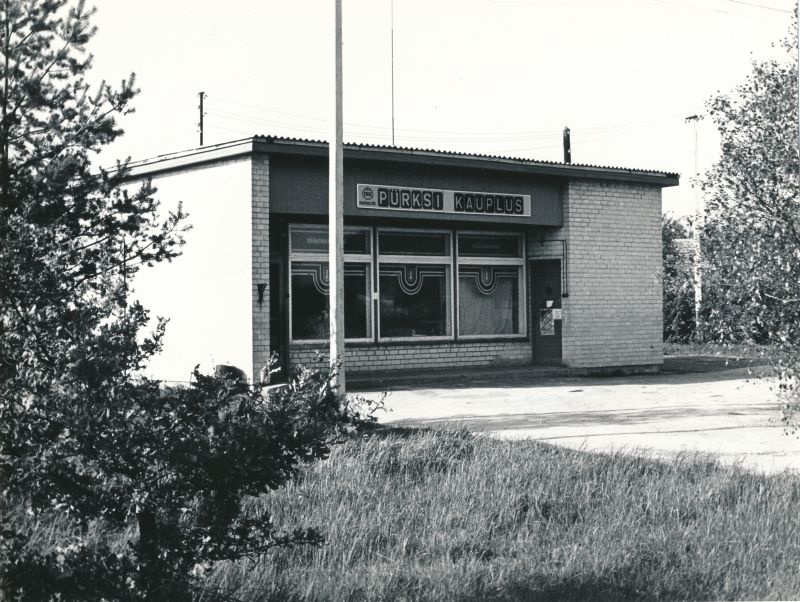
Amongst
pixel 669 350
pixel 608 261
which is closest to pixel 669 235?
pixel 669 350

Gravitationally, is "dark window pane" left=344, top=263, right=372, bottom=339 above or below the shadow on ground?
above

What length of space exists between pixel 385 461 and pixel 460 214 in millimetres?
10858

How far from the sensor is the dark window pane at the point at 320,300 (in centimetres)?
1816

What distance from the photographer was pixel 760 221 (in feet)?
31.6

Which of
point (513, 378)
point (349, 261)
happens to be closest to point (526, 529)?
point (349, 261)

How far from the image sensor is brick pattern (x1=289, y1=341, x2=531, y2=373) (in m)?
18.8

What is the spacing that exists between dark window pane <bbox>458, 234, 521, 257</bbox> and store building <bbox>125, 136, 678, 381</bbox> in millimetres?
26

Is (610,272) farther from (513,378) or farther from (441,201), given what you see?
(441,201)

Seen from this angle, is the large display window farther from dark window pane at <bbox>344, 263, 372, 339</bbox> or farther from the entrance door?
the entrance door

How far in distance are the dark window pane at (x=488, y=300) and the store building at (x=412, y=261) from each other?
0.03m

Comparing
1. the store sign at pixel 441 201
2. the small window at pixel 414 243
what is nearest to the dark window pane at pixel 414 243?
the small window at pixel 414 243

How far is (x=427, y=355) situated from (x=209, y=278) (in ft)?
15.2

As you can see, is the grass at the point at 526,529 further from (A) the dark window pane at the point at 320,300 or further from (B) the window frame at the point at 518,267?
(B) the window frame at the point at 518,267

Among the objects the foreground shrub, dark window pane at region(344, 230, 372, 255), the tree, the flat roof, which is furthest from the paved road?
the foreground shrub
